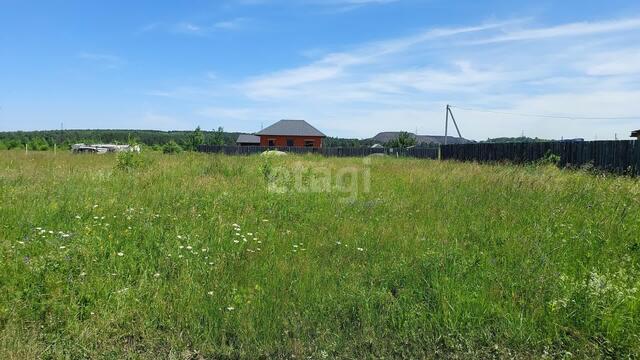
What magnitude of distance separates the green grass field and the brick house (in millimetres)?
50901

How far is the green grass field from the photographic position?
267 cm

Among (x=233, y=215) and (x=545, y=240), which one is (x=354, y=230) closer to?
Answer: (x=233, y=215)

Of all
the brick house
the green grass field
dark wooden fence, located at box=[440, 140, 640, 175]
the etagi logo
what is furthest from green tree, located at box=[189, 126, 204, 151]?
the green grass field

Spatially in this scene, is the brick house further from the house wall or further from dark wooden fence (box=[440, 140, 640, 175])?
dark wooden fence (box=[440, 140, 640, 175])

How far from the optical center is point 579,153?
49.2ft

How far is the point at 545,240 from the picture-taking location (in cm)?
433

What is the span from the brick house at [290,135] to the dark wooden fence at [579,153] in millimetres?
34323

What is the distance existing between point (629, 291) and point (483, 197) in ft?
13.0

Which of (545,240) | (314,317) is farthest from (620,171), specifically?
(314,317)

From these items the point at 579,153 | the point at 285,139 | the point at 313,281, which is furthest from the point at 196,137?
the point at 313,281

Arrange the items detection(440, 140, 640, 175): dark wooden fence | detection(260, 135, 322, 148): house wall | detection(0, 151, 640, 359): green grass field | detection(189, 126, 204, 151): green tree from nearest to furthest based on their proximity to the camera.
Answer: detection(0, 151, 640, 359): green grass field → detection(440, 140, 640, 175): dark wooden fence → detection(189, 126, 204, 151): green tree → detection(260, 135, 322, 148): house wall

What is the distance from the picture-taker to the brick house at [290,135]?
56375 millimetres

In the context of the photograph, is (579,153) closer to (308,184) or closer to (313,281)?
(308,184)

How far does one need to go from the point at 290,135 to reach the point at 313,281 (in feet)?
176
